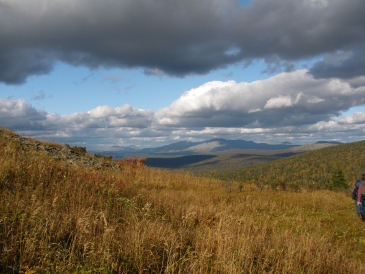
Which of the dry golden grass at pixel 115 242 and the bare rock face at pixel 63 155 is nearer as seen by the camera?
the dry golden grass at pixel 115 242

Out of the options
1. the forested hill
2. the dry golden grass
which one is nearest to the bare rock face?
the dry golden grass

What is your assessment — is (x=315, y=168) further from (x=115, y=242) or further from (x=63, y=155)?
(x=115, y=242)

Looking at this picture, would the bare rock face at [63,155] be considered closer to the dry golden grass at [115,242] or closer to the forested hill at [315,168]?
the dry golden grass at [115,242]

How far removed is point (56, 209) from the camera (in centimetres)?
568

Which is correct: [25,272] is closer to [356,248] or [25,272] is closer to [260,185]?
[356,248]

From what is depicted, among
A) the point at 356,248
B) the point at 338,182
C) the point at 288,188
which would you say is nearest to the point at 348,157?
the point at 338,182

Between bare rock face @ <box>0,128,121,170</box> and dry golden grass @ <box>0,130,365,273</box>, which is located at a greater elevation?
bare rock face @ <box>0,128,121,170</box>

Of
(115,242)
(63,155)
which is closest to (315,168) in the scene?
(63,155)

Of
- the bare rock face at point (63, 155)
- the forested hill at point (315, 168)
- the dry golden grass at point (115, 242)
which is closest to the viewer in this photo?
the dry golden grass at point (115, 242)

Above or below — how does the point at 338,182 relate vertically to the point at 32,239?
below

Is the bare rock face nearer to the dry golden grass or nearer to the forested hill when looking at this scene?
the dry golden grass

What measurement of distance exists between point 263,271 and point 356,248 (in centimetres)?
500

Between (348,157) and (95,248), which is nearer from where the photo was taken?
(95,248)

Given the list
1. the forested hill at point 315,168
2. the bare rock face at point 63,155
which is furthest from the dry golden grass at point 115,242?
the forested hill at point 315,168
